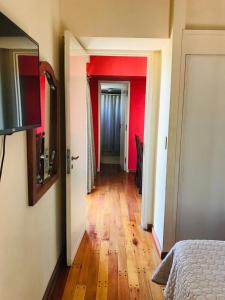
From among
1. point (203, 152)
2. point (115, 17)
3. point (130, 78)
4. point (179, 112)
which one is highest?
point (115, 17)

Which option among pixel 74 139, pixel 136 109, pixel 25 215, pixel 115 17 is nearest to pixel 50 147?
pixel 74 139

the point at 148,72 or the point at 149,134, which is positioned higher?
the point at 148,72

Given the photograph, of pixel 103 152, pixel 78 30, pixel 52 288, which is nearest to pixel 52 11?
pixel 78 30

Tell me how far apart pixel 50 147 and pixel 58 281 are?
3.73ft

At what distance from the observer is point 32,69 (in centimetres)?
135

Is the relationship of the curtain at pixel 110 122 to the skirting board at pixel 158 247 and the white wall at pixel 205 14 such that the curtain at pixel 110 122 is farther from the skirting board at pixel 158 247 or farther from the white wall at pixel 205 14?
the white wall at pixel 205 14

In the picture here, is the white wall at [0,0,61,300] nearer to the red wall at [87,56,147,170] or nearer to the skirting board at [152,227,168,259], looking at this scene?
the skirting board at [152,227,168,259]

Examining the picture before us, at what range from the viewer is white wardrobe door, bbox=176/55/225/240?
2293 mm

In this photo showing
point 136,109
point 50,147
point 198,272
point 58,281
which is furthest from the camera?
point 136,109

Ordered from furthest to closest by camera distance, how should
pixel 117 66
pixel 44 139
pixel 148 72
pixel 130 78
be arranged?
pixel 130 78
pixel 117 66
pixel 148 72
pixel 44 139

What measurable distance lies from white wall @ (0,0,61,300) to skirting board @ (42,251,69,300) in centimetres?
8

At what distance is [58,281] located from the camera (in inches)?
85.5

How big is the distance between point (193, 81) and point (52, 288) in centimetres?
211

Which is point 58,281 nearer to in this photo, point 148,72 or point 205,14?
point 148,72
